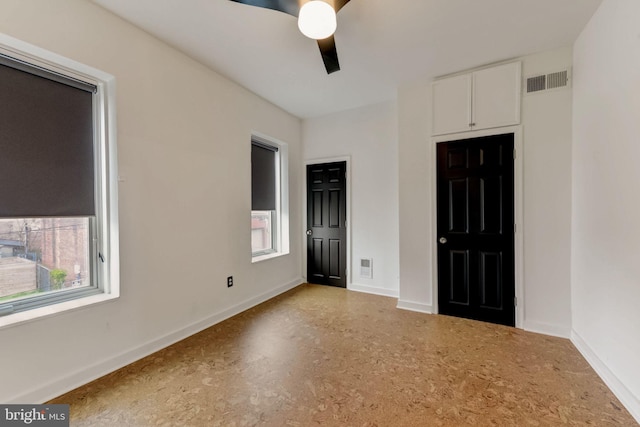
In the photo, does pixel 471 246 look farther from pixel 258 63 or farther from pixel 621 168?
pixel 258 63

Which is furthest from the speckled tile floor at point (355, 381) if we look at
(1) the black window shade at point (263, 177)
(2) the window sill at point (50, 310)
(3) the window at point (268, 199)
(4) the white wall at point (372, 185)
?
(1) the black window shade at point (263, 177)

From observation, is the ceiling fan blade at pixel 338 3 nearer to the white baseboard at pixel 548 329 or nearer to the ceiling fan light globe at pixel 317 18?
the ceiling fan light globe at pixel 317 18

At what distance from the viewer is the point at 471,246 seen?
3.04 metres

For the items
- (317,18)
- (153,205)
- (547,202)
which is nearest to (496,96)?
(547,202)

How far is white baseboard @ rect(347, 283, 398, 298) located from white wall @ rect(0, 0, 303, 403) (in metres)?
1.54

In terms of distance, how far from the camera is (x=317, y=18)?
1.69 m

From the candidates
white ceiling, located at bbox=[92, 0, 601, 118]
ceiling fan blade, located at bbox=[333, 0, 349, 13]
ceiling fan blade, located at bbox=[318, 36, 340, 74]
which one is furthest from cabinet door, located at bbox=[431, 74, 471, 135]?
ceiling fan blade, located at bbox=[333, 0, 349, 13]

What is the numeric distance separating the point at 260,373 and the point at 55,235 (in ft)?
6.14

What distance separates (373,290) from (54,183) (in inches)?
148

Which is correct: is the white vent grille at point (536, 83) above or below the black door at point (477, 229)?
above

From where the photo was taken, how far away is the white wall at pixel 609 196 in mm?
1717

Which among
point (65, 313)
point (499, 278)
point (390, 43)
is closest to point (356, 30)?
point (390, 43)

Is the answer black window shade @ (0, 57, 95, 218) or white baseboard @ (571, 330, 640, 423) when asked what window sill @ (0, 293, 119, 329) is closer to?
black window shade @ (0, 57, 95, 218)

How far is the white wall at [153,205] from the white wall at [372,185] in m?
1.43
